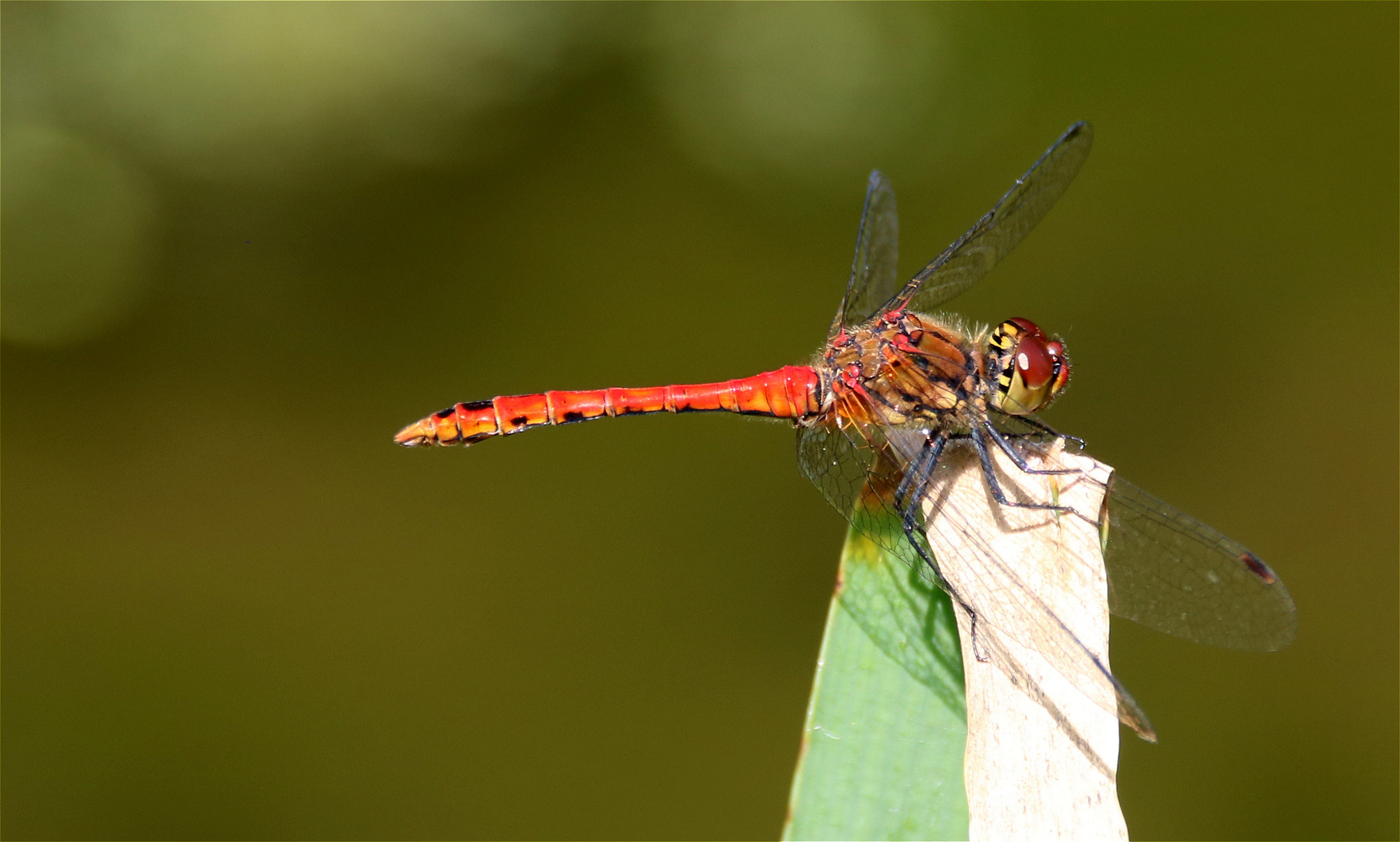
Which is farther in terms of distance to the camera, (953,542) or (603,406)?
(603,406)

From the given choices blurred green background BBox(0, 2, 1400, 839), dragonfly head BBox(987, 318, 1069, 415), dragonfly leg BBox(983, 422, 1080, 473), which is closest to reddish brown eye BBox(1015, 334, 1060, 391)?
dragonfly head BBox(987, 318, 1069, 415)

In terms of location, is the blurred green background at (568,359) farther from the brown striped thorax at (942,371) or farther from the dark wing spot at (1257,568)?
the dark wing spot at (1257,568)

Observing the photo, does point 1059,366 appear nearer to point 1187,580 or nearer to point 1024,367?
point 1024,367

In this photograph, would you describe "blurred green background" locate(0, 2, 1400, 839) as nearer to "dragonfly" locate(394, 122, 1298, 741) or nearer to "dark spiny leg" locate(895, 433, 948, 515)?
"dragonfly" locate(394, 122, 1298, 741)

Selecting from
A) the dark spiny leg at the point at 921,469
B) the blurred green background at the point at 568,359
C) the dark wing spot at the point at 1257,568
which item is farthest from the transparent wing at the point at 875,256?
the dark wing spot at the point at 1257,568

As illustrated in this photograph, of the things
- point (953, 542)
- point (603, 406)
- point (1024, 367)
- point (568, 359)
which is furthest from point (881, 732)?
point (568, 359)

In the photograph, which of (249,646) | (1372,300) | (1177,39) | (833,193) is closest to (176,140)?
(249,646)
